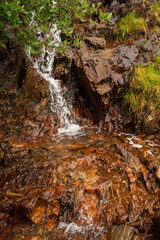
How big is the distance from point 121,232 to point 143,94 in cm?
341

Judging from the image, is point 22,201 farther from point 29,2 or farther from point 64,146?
point 29,2

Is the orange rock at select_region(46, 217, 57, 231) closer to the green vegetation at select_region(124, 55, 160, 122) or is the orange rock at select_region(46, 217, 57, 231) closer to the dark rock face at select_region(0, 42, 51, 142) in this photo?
the dark rock face at select_region(0, 42, 51, 142)

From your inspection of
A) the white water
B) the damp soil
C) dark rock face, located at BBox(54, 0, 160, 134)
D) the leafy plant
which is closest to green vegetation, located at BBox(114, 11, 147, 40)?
dark rock face, located at BBox(54, 0, 160, 134)

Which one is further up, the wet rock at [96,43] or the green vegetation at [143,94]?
the wet rock at [96,43]

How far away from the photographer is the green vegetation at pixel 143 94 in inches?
162

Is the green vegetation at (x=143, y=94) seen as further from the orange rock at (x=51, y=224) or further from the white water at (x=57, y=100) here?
the orange rock at (x=51, y=224)

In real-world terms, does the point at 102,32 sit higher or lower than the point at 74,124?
higher

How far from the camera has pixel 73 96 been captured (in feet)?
16.6

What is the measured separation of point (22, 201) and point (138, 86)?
397cm

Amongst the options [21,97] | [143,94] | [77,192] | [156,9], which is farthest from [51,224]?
[156,9]

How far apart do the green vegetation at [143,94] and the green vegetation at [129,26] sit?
172 cm

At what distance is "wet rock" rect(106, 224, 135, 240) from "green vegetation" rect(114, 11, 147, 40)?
219 inches

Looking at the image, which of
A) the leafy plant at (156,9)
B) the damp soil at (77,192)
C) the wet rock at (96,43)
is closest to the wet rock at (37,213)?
the damp soil at (77,192)

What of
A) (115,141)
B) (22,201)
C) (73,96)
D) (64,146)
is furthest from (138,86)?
(22,201)
